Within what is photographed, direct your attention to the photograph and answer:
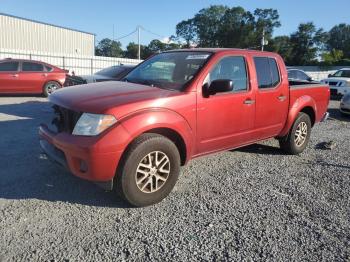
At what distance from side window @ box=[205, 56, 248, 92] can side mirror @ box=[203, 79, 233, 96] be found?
5.7 inches

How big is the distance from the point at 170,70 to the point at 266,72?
1666 millimetres

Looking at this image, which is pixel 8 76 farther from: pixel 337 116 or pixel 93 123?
pixel 337 116

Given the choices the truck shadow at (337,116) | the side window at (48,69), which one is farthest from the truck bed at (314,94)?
the side window at (48,69)

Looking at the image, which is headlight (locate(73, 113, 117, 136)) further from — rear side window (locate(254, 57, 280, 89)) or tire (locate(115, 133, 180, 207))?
rear side window (locate(254, 57, 280, 89))

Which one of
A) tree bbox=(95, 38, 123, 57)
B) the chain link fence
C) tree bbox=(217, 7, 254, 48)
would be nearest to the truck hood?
the chain link fence

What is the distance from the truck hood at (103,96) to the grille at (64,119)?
0.19 ft

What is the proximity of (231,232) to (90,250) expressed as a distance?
136cm

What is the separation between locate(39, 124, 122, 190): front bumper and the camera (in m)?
3.52

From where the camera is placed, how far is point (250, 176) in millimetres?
5145

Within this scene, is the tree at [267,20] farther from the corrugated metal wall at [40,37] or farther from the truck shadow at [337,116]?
the truck shadow at [337,116]

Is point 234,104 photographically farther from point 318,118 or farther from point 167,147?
point 318,118

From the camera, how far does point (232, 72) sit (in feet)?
16.3

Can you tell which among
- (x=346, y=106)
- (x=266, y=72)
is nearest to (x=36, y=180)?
(x=266, y=72)

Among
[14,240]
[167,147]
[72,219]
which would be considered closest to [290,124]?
[167,147]
